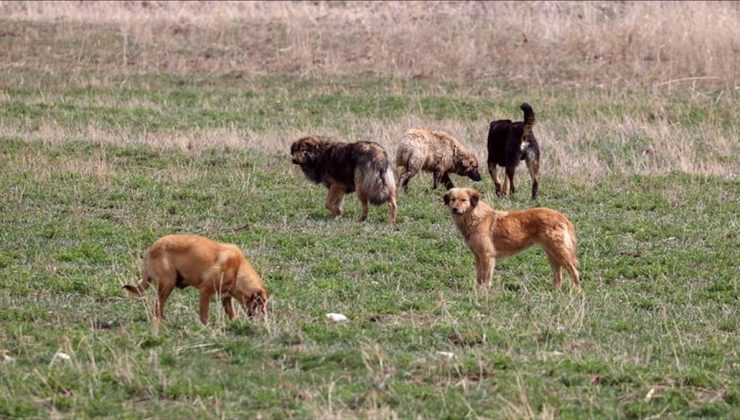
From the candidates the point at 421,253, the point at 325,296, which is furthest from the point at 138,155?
the point at 325,296

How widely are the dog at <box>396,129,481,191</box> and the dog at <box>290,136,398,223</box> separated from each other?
5.01 feet

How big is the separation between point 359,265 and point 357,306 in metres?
1.84

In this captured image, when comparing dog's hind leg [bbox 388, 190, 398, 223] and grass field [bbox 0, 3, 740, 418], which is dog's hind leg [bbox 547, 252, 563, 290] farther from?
dog's hind leg [bbox 388, 190, 398, 223]

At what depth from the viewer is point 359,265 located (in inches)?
487

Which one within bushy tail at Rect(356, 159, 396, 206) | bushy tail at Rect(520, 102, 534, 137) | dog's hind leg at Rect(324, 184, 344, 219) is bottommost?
dog's hind leg at Rect(324, 184, 344, 219)

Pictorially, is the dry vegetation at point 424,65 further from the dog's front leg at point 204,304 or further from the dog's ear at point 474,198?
the dog's front leg at point 204,304

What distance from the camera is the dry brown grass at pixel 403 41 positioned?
2712 cm

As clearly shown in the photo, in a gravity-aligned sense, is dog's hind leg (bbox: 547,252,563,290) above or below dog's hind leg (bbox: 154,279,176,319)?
below

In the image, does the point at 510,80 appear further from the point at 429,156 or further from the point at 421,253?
the point at 421,253

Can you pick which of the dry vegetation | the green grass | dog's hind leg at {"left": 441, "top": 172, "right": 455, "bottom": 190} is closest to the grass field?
the green grass

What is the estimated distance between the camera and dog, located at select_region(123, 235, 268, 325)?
9461 millimetres

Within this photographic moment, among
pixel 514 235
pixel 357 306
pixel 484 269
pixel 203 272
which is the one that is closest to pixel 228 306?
pixel 203 272

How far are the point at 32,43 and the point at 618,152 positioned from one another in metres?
15.1

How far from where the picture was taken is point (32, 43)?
29109 millimetres
